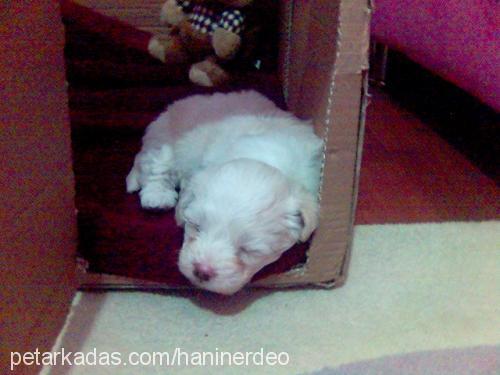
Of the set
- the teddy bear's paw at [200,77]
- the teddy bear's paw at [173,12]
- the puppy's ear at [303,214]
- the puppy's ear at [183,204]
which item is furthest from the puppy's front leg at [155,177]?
the teddy bear's paw at [173,12]

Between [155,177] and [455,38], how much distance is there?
1.02 meters

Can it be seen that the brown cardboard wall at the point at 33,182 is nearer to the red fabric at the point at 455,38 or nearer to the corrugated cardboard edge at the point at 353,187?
the corrugated cardboard edge at the point at 353,187

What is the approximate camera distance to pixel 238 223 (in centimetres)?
108

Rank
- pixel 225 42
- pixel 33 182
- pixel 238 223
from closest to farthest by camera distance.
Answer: pixel 33 182
pixel 238 223
pixel 225 42

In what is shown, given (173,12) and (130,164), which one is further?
(173,12)

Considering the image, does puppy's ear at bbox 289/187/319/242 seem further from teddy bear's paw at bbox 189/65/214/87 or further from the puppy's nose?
teddy bear's paw at bbox 189/65/214/87

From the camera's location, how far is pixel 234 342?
114 cm

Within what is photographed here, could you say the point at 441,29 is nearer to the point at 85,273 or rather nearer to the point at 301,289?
the point at 301,289

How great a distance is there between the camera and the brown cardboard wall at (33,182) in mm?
869

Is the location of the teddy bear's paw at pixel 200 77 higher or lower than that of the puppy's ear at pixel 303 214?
lower

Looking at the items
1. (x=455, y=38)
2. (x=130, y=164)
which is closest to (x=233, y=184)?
(x=130, y=164)

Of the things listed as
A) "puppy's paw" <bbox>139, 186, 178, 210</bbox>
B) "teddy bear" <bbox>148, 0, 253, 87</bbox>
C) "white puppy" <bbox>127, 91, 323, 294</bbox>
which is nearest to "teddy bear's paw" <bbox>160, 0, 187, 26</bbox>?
"teddy bear" <bbox>148, 0, 253, 87</bbox>

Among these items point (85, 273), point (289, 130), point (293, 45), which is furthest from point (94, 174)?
point (293, 45)

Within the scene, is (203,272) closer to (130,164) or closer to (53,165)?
(53,165)
